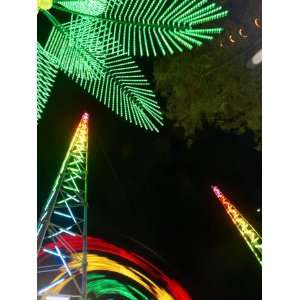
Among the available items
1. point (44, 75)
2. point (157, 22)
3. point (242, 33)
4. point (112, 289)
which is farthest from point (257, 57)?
point (112, 289)

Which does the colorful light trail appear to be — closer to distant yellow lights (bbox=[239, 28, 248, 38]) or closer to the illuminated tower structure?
the illuminated tower structure

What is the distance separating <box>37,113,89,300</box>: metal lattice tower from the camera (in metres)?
2.70

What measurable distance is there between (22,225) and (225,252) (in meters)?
1.19

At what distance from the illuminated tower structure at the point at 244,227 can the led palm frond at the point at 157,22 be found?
0.90m

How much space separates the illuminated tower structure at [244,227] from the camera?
8.45 ft

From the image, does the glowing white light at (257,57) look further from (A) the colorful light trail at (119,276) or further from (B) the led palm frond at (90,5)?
(A) the colorful light trail at (119,276)

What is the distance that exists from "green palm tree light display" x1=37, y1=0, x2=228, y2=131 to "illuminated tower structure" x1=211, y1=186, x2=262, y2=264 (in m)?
0.57

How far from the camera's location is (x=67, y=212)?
2756mm

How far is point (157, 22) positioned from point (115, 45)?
294mm

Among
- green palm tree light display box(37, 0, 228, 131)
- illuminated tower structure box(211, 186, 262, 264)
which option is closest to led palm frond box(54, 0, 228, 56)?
green palm tree light display box(37, 0, 228, 131)

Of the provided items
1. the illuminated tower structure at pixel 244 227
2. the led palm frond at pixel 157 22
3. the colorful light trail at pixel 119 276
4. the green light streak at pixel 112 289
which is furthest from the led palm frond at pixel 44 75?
the illuminated tower structure at pixel 244 227

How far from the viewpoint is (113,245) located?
2684 millimetres

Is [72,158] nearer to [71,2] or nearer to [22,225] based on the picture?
[22,225]
